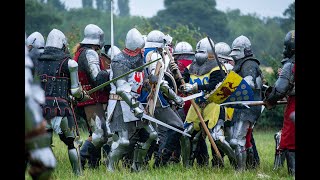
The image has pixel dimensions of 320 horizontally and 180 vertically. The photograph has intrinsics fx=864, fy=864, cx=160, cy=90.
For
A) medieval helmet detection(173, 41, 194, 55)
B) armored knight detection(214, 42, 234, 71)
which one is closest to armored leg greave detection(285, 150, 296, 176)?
armored knight detection(214, 42, 234, 71)

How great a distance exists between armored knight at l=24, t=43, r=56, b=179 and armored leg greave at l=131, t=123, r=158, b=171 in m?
4.96

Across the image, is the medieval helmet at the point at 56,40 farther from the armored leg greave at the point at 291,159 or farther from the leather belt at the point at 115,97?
the armored leg greave at the point at 291,159

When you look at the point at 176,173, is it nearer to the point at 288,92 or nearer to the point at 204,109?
the point at 204,109

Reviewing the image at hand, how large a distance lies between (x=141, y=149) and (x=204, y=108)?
4.03 feet

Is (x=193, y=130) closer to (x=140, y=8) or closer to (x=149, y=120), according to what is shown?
(x=149, y=120)

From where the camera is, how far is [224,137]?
1056 centimetres

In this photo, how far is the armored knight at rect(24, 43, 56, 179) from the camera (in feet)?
15.4

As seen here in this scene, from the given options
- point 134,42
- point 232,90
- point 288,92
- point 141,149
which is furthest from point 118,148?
point 288,92

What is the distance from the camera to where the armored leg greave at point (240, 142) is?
33.1 ft

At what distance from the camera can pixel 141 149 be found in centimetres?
996

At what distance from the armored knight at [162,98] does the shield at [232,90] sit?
1.70 ft

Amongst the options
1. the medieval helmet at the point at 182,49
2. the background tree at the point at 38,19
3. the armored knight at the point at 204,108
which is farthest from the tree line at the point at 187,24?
the armored knight at the point at 204,108

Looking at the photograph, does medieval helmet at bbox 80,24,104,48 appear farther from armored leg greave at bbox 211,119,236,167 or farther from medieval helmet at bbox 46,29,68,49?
armored leg greave at bbox 211,119,236,167
